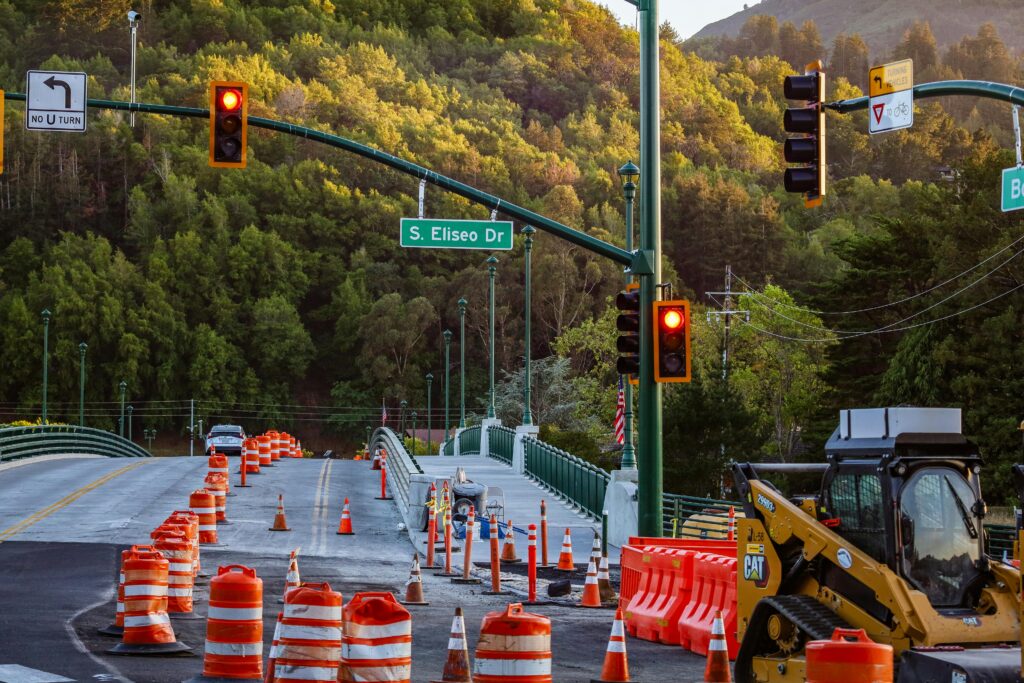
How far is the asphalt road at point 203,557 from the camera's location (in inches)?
573

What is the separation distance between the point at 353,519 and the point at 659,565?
1768 centimetres

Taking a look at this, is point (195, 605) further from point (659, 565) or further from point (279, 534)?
point (279, 534)

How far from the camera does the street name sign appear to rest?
68.1 feet

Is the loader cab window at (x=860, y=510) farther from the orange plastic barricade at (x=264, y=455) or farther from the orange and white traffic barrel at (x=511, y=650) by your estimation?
the orange plastic barricade at (x=264, y=455)

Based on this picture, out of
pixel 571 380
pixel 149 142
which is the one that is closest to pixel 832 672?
pixel 571 380

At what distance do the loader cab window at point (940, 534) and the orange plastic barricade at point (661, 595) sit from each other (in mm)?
5607

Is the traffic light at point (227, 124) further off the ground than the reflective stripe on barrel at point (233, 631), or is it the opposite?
the traffic light at point (227, 124)

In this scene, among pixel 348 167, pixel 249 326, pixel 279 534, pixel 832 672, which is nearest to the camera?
pixel 832 672

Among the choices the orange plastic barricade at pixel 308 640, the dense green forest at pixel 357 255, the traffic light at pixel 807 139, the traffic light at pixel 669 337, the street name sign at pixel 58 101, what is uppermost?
the dense green forest at pixel 357 255

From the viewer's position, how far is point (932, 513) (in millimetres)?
11430

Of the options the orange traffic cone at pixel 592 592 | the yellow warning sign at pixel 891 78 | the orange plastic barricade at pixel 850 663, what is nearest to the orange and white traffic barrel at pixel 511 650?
the orange plastic barricade at pixel 850 663

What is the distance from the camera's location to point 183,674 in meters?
13.2

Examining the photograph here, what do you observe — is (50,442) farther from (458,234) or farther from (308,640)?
(308,640)

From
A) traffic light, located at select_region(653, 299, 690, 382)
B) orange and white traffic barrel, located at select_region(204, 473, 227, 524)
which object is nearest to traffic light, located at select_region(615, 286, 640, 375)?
traffic light, located at select_region(653, 299, 690, 382)
